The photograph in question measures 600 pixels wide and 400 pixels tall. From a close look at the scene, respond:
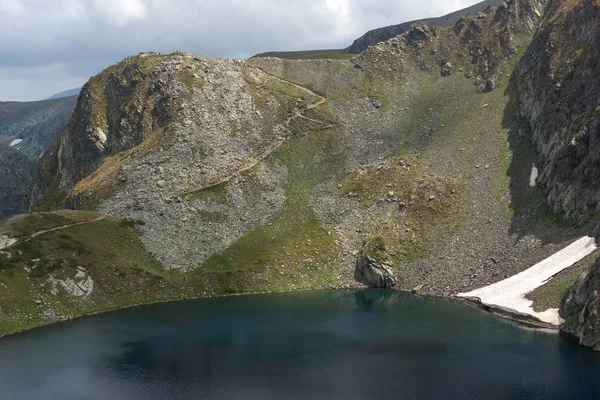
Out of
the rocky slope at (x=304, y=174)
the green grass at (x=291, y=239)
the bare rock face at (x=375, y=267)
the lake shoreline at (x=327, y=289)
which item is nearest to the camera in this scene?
the lake shoreline at (x=327, y=289)

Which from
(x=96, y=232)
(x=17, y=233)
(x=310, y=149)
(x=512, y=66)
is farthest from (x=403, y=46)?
(x=17, y=233)

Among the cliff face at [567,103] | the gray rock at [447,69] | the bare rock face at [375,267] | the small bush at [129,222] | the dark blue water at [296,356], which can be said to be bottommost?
the dark blue water at [296,356]

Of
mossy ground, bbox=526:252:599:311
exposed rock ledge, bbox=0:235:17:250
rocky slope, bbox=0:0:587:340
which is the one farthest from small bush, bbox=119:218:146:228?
mossy ground, bbox=526:252:599:311

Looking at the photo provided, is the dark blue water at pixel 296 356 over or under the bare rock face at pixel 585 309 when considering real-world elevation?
under

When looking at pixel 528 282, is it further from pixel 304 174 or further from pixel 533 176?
pixel 304 174

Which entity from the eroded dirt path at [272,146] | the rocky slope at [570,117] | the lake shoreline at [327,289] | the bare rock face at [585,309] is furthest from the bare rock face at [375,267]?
the eroded dirt path at [272,146]

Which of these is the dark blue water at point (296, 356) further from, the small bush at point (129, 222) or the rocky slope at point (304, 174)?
the small bush at point (129, 222)
